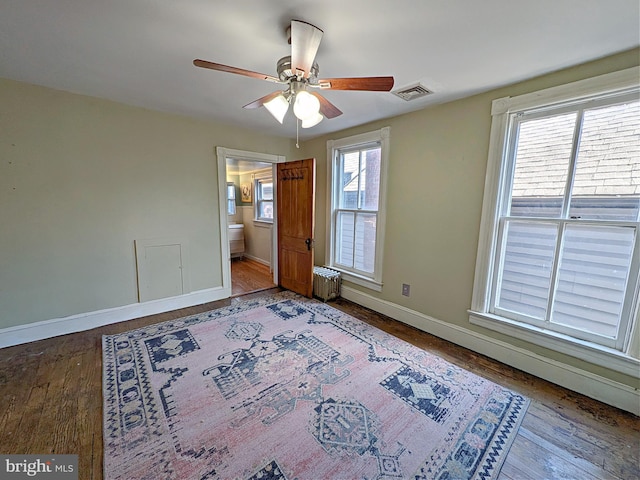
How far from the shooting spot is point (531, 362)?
82.6 inches

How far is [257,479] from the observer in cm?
126

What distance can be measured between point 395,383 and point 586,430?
1.15m

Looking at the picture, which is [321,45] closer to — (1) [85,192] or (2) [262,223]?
(1) [85,192]

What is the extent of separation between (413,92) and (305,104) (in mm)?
1274

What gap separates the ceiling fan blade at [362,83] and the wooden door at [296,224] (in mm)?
1865

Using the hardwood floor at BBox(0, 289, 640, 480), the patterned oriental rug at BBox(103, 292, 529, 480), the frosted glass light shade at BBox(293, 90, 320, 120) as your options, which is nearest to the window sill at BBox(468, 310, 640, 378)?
the hardwood floor at BBox(0, 289, 640, 480)

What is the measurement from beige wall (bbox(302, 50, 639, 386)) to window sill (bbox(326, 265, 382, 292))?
0.12m

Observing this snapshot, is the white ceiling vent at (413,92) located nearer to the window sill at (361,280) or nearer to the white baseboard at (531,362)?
the window sill at (361,280)

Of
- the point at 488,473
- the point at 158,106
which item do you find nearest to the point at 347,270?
the point at 488,473

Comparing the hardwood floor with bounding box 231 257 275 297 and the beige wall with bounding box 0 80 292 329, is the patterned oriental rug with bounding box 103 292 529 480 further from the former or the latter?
the hardwood floor with bounding box 231 257 275 297

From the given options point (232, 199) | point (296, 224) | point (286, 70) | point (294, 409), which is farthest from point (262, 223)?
point (294, 409)

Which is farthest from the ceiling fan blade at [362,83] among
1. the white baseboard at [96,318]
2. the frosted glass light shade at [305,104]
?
the white baseboard at [96,318]

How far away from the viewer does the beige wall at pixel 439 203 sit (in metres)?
2.30

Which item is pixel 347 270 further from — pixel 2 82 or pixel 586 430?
pixel 2 82
